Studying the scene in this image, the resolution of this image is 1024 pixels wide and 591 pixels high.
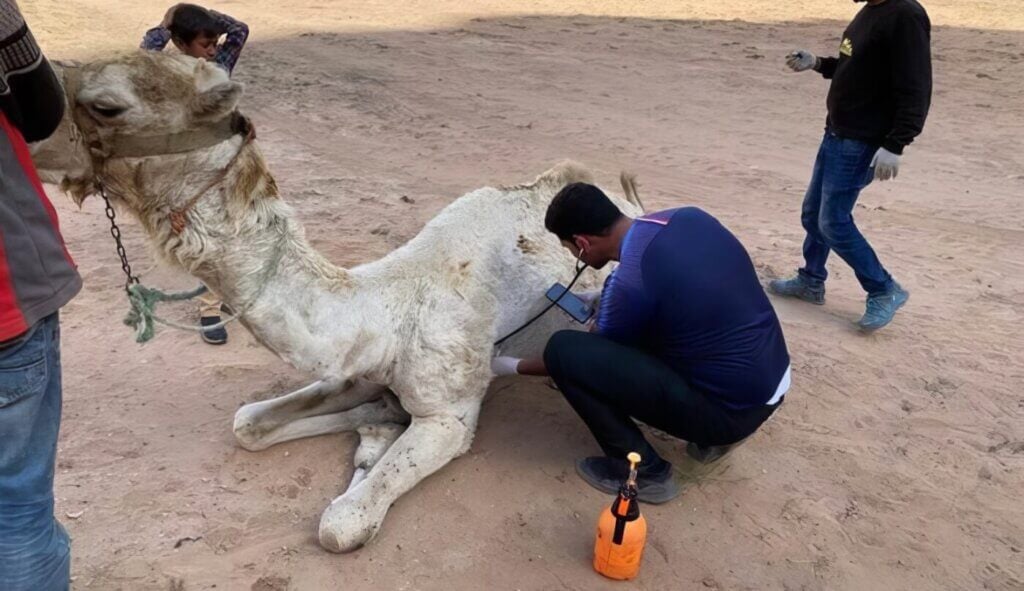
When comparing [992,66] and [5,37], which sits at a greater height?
[5,37]

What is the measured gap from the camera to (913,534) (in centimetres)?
387

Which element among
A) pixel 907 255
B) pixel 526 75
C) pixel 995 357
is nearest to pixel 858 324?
pixel 995 357

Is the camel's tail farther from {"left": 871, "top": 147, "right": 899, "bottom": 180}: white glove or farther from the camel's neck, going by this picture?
the camel's neck

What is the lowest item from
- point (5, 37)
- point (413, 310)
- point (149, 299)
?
point (413, 310)

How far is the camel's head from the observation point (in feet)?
8.96

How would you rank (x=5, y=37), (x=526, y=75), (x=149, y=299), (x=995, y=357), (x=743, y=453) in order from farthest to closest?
(x=526, y=75), (x=995, y=357), (x=743, y=453), (x=149, y=299), (x=5, y=37)

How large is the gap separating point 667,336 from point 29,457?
248 cm

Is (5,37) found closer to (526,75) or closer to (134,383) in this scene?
(134,383)

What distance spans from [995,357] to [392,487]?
4.14 meters

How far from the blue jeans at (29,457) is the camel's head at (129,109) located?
0.72 metres

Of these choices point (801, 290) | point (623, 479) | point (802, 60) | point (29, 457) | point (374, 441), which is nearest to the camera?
point (29, 457)

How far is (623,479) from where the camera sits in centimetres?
405

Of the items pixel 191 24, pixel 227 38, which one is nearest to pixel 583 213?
pixel 191 24

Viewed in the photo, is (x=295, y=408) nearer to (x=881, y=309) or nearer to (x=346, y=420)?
(x=346, y=420)
